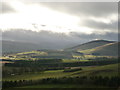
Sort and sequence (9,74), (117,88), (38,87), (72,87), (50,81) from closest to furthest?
(117,88) < (72,87) < (38,87) < (50,81) < (9,74)

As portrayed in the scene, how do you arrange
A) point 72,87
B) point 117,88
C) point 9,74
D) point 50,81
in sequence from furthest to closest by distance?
1. point 9,74
2. point 50,81
3. point 72,87
4. point 117,88

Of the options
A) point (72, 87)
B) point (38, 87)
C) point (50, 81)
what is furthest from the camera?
point (50, 81)

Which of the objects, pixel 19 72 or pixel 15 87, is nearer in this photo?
pixel 15 87

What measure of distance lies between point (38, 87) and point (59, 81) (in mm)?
14322

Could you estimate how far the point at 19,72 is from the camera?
163000mm

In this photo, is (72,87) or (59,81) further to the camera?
(59,81)

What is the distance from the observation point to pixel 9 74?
518 ft

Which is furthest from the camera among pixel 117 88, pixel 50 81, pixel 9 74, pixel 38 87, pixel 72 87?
pixel 9 74

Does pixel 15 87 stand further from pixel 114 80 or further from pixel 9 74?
pixel 114 80

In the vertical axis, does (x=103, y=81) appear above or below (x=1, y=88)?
above

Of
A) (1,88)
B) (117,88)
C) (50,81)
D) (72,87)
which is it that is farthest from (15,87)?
(117,88)

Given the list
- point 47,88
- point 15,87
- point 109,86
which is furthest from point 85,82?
point 15,87

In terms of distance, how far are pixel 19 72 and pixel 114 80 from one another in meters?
97.7

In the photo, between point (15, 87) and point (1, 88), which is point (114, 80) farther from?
point (1, 88)
